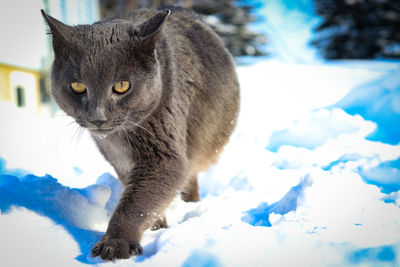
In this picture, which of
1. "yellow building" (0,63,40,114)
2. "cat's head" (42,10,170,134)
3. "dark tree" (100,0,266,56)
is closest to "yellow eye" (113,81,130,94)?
"cat's head" (42,10,170,134)

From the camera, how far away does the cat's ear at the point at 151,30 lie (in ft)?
4.63

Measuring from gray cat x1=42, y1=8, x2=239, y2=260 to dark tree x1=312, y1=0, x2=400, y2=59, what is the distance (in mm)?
4261

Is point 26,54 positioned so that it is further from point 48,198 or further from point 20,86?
point 48,198

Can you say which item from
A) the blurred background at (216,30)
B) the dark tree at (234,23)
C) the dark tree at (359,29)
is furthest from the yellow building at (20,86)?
the dark tree at (359,29)

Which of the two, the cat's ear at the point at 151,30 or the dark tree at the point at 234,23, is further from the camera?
the dark tree at the point at 234,23

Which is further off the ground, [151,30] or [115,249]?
[151,30]

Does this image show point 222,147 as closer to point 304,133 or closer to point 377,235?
point 304,133

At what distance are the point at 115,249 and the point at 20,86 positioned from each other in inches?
54.4

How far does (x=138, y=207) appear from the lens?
4.66 ft

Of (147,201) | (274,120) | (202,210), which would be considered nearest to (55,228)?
(147,201)

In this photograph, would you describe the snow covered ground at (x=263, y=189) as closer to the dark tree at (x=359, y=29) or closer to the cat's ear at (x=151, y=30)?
the cat's ear at (x=151, y=30)

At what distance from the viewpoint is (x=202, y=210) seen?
1.89 metres

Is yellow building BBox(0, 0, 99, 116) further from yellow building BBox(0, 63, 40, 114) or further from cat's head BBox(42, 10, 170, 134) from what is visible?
cat's head BBox(42, 10, 170, 134)

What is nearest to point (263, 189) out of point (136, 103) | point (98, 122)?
point (136, 103)
